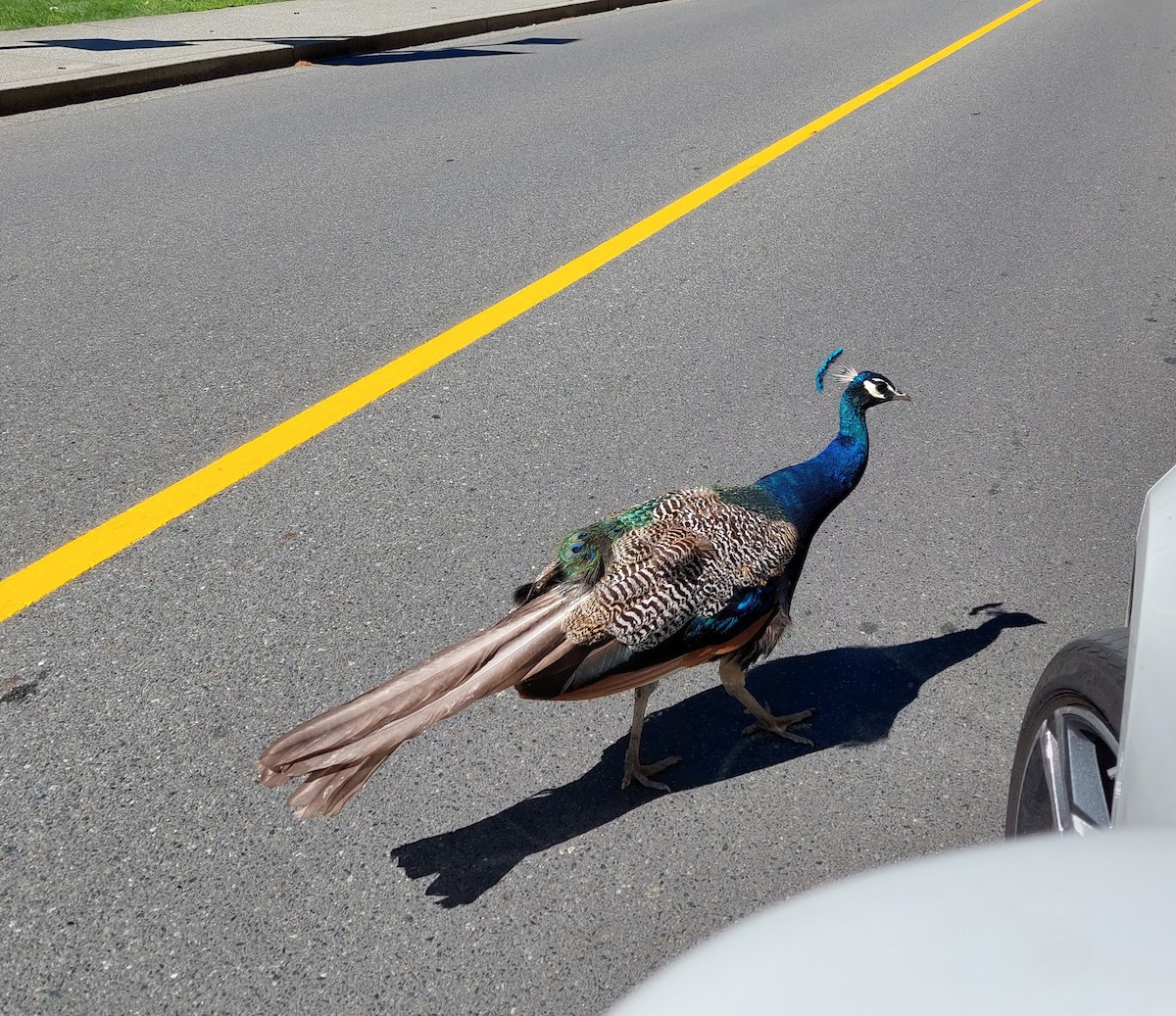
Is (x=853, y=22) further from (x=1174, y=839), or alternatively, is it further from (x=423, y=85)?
(x=1174, y=839)

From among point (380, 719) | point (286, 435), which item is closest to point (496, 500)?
point (286, 435)

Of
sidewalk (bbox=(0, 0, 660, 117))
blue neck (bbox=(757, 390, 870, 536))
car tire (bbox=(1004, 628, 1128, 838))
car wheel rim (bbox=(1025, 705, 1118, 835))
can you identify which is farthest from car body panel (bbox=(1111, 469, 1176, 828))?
sidewalk (bbox=(0, 0, 660, 117))

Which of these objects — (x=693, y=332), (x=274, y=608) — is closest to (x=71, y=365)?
(x=274, y=608)

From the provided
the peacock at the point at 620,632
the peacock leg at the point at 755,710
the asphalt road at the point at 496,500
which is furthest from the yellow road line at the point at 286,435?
the peacock leg at the point at 755,710

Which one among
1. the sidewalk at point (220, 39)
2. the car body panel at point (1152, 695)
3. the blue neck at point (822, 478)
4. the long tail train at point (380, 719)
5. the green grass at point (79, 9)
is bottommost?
the long tail train at point (380, 719)

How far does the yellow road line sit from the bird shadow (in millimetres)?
1607

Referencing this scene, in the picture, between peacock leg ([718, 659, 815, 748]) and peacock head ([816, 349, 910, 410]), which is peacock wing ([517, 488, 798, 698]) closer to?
peacock leg ([718, 659, 815, 748])

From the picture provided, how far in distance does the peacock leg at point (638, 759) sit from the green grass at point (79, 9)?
12.4 metres

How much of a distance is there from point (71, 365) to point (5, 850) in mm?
2815

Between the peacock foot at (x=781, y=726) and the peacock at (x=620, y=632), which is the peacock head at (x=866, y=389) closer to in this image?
the peacock at (x=620, y=632)

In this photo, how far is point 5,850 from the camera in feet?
8.50

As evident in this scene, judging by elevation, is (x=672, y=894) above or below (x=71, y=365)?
below

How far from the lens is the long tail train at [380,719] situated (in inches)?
95.8

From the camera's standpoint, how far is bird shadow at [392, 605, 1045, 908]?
2.62 meters
